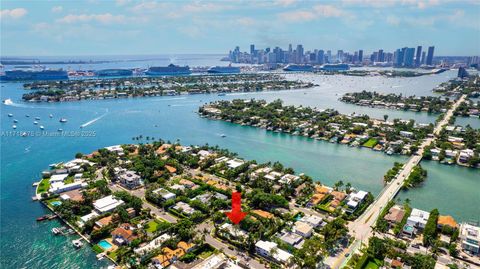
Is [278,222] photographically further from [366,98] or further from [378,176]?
[366,98]

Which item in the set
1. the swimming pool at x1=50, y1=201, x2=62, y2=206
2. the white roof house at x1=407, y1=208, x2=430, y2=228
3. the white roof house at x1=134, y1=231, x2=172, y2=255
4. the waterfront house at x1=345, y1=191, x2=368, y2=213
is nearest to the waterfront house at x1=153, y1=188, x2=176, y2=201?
the white roof house at x1=134, y1=231, x2=172, y2=255

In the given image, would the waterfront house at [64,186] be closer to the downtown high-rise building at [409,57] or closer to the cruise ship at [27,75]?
the cruise ship at [27,75]

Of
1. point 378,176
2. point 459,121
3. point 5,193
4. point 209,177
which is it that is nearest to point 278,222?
point 209,177

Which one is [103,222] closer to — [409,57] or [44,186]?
[44,186]

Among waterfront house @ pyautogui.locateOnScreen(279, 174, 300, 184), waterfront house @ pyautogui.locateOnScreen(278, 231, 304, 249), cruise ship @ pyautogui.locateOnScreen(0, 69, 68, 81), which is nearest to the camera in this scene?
waterfront house @ pyautogui.locateOnScreen(278, 231, 304, 249)

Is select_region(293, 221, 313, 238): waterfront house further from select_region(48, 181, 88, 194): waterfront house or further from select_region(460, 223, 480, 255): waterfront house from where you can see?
select_region(48, 181, 88, 194): waterfront house

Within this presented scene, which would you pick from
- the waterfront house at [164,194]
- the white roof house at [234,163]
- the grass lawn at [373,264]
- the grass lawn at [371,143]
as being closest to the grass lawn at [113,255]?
the waterfront house at [164,194]

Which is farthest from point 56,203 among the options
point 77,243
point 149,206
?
point 149,206
